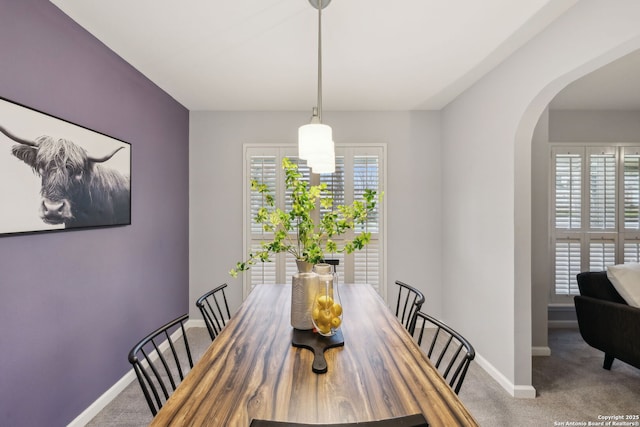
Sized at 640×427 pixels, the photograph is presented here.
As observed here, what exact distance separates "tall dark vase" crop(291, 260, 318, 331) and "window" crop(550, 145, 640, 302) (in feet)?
11.7

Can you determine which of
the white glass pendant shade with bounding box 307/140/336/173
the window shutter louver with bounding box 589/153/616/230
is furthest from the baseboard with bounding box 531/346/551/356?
the white glass pendant shade with bounding box 307/140/336/173

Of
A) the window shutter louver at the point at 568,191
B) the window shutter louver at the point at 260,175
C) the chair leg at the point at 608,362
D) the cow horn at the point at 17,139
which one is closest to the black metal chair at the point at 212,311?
the cow horn at the point at 17,139

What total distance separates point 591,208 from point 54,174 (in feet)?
16.9

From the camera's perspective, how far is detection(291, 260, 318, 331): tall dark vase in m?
1.51

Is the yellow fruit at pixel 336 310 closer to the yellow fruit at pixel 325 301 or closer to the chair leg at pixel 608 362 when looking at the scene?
the yellow fruit at pixel 325 301

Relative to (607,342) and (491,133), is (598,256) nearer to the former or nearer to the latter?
(607,342)

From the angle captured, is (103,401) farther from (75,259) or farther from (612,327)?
(612,327)

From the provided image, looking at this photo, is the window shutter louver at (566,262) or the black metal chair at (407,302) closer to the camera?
the black metal chair at (407,302)

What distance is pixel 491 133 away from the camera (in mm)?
2615

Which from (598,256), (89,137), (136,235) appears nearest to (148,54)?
(89,137)

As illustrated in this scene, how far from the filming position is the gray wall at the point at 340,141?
12.2 feet

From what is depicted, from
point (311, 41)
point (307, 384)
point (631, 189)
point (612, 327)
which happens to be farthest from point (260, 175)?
point (631, 189)

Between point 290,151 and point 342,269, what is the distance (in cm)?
155

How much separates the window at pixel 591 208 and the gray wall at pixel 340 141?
57.2 inches
